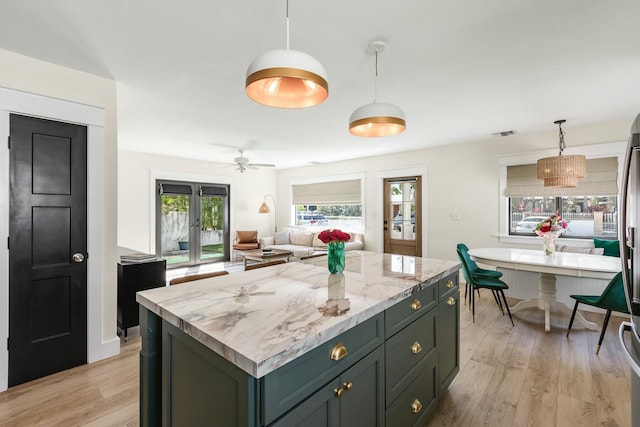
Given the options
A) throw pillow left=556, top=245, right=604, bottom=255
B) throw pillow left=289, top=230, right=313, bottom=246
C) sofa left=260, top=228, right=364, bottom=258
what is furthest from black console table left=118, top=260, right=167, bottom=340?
throw pillow left=556, top=245, right=604, bottom=255

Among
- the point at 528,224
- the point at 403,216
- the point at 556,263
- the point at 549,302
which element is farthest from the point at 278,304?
the point at 403,216

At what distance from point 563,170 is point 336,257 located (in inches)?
128

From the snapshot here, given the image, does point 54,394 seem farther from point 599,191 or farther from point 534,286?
point 599,191

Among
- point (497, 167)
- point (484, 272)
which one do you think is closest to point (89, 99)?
point (484, 272)

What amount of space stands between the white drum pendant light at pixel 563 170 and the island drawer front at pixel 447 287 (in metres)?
2.36

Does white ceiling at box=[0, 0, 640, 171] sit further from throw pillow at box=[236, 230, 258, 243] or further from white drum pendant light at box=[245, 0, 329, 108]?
throw pillow at box=[236, 230, 258, 243]

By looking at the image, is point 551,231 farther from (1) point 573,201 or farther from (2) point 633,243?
(2) point 633,243

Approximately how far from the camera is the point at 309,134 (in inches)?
182

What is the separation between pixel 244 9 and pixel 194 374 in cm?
196

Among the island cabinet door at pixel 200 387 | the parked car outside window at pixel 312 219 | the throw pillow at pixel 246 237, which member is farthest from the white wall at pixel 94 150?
the parked car outside window at pixel 312 219

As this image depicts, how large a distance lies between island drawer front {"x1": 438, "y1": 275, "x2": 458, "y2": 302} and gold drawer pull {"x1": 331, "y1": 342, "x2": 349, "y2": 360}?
106 cm

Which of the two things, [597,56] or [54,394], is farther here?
[597,56]

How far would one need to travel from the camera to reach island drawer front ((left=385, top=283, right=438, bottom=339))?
1422mm

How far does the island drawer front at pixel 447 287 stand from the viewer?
1.95m
